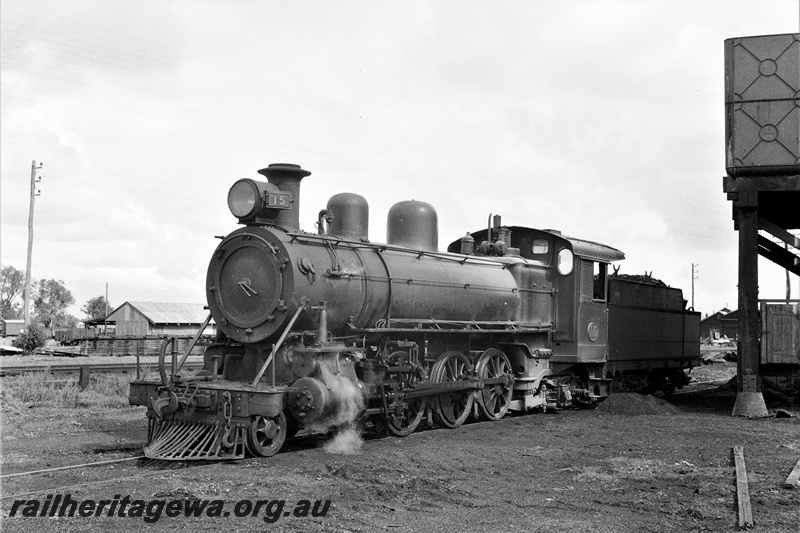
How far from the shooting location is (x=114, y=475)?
8320mm

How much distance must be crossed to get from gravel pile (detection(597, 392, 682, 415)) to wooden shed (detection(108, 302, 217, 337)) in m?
38.1

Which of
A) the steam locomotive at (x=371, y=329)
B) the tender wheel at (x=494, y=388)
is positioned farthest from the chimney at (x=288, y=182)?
the tender wheel at (x=494, y=388)

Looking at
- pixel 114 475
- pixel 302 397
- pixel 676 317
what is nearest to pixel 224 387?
pixel 302 397

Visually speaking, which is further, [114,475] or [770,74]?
[770,74]

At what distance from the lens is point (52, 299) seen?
298 feet

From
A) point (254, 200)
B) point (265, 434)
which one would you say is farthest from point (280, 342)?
point (254, 200)

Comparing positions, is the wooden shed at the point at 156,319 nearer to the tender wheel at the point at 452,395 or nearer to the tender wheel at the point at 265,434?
the tender wheel at the point at 452,395

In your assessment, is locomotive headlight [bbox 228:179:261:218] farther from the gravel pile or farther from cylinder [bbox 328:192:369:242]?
the gravel pile

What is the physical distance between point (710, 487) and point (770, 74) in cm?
995

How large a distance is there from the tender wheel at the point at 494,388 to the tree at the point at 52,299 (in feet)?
271

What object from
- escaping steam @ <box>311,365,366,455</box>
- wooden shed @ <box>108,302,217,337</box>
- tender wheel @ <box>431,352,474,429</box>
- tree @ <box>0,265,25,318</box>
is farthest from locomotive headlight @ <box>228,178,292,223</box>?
tree @ <box>0,265,25,318</box>

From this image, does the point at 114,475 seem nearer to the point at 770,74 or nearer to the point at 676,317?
the point at 770,74

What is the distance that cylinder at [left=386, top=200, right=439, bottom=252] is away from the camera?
42.9ft

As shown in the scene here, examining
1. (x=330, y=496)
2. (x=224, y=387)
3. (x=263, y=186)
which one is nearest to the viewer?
(x=330, y=496)
